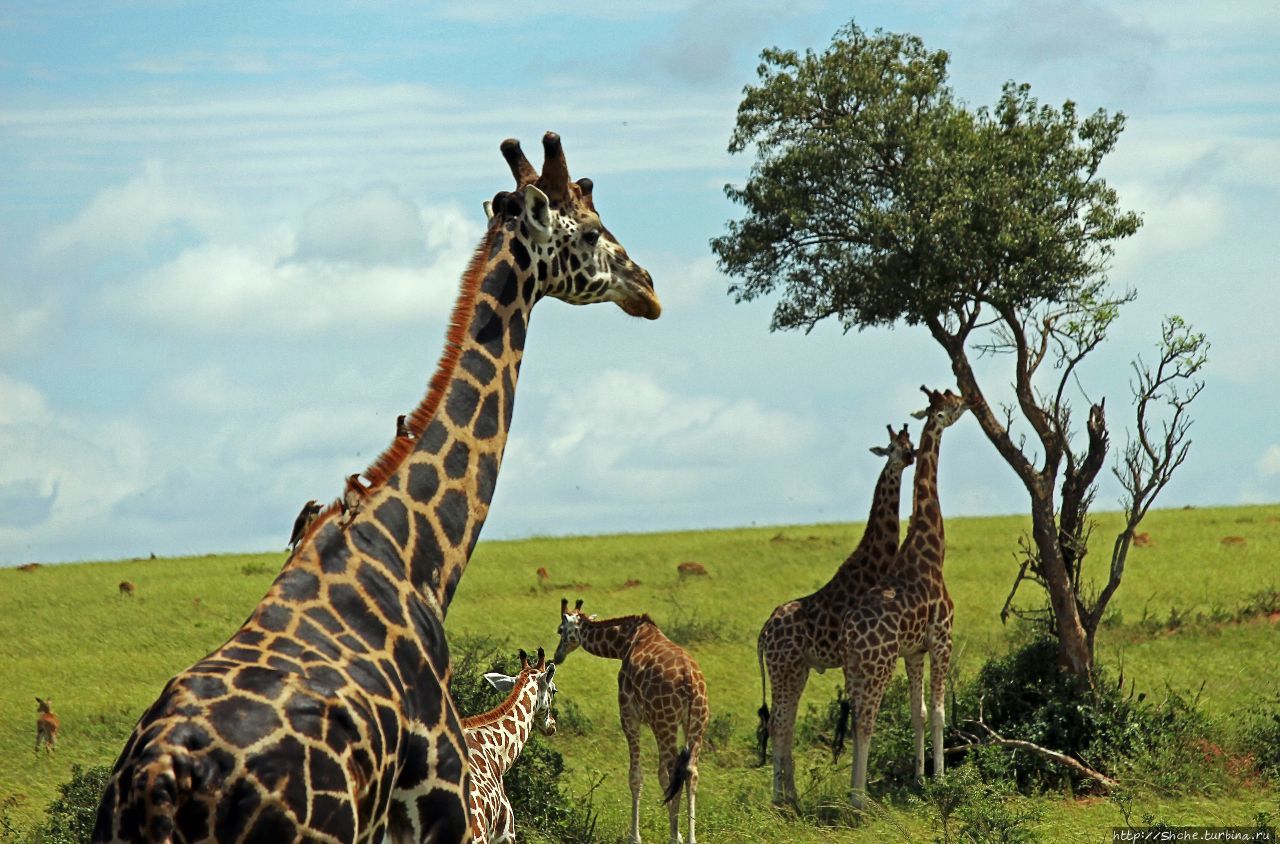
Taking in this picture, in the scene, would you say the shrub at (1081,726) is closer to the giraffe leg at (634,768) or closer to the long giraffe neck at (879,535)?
the long giraffe neck at (879,535)

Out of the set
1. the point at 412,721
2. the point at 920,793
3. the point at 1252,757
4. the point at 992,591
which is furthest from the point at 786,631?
the point at 992,591

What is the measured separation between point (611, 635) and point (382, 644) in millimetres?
8499

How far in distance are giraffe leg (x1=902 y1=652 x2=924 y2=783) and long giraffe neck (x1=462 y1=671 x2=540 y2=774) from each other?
15.2 feet

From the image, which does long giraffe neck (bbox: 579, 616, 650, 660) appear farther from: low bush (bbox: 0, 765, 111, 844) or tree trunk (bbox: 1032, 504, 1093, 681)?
tree trunk (bbox: 1032, 504, 1093, 681)

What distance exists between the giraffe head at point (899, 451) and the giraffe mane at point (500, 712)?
17.3 feet

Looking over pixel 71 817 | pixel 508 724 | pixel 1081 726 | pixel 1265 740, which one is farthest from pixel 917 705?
pixel 71 817

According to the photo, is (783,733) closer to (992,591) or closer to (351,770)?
(351,770)

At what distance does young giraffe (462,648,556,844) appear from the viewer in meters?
9.57

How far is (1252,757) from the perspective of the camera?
619 inches

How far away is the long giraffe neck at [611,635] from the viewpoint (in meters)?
14.9

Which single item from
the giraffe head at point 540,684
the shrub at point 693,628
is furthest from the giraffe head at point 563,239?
the shrub at point 693,628

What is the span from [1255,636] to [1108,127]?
8.59 meters

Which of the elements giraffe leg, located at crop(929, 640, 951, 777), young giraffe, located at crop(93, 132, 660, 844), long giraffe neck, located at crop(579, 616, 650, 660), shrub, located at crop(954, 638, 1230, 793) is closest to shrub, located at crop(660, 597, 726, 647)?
shrub, located at crop(954, 638, 1230, 793)

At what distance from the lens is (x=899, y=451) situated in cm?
1598
